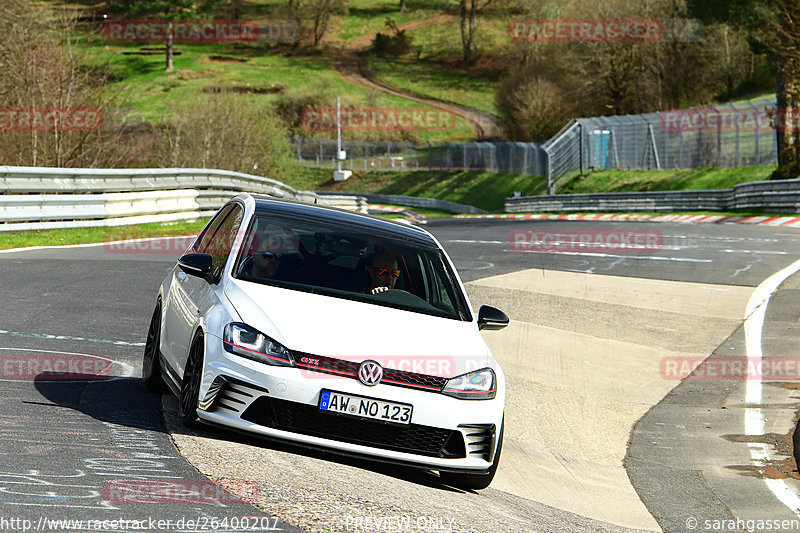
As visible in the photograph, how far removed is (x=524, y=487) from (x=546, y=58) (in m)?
82.1

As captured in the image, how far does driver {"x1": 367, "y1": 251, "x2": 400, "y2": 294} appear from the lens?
7.05 m

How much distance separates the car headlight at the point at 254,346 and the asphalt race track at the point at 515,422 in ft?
1.82

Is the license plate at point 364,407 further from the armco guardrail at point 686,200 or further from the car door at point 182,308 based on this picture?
the armco guardrail at point 686,200

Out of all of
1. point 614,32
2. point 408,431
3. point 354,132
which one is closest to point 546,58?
point 614,32

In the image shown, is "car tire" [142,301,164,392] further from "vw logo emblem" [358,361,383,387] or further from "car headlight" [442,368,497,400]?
"car headlight" [442,368,497,400]

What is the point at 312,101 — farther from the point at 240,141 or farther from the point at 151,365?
the point at 151,365

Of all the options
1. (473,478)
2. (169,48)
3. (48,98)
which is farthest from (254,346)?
(169,48)

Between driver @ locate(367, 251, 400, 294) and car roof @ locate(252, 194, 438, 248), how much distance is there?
268 millimetres

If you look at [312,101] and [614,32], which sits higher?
[614,32]

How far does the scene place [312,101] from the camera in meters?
104

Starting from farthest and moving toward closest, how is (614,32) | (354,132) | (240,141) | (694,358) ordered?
1. (354,132)
2. (614,32)
3. (240,141)
4. (694,358)

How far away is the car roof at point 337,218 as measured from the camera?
292 inches

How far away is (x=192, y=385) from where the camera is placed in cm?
625

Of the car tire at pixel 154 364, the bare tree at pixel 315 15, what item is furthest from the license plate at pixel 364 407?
the bare tree at pixel 315 15
